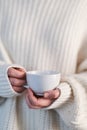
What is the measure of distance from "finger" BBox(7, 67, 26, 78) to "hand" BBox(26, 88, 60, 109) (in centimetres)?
6

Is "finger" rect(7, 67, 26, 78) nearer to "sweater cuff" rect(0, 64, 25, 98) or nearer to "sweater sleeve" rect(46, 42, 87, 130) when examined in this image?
"sweater cuff" rect(0, 64, 25, 98)

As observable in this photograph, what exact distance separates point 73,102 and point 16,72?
0.19 m

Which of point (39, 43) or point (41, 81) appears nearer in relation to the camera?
point (41, 81)

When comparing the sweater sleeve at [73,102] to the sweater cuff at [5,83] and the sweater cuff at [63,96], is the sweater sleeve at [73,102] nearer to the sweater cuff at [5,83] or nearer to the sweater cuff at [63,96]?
the sweater cuff at [63,96]

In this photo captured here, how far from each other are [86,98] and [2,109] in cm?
28

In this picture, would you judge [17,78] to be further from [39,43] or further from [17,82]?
[39,43]

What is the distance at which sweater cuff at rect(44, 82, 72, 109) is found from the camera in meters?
0.83

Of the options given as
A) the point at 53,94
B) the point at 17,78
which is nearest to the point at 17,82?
the point at 17,78

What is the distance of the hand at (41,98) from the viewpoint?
784 mm

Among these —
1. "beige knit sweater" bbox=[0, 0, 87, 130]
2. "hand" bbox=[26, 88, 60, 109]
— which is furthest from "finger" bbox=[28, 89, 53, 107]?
"beige knit sweater" bbox=[0, 0, 87, 130]

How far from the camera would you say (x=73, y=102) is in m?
0.85

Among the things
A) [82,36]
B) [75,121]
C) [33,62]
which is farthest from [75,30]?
[75,121]

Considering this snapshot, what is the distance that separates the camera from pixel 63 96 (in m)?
0.83

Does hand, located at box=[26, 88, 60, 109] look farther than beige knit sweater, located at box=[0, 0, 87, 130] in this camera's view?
No
